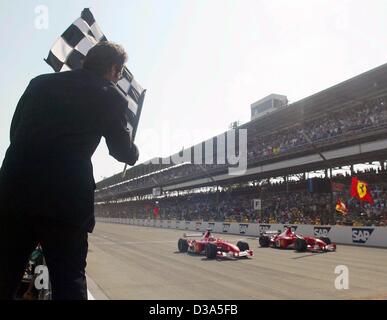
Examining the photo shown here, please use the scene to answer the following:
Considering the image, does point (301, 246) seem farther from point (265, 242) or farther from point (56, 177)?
point (56, 177)

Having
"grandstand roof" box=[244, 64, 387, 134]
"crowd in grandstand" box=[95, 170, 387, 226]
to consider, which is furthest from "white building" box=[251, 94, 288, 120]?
"grandstand roof" box=[244, 64, 387, 134]

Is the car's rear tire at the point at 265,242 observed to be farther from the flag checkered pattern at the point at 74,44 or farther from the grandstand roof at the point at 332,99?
the flag checkered pattern at the point at 74,44

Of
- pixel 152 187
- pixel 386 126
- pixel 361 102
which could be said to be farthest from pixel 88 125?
pixel 152 187

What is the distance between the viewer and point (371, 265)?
405 inches

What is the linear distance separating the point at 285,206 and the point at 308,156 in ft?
17.0

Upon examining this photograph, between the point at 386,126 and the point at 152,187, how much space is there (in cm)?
3542

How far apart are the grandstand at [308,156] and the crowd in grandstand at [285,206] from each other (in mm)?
45

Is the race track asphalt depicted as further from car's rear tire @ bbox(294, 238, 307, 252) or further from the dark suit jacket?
the dark suit jacket

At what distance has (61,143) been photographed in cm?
180

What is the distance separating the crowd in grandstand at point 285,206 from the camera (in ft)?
69.7

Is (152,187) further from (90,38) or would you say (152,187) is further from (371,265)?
(90,38)

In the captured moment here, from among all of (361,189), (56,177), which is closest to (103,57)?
(56,177)

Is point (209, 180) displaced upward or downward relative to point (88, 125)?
upward

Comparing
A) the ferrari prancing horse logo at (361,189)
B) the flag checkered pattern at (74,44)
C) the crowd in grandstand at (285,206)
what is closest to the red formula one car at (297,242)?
the crowd in grandstand at (285,206)
